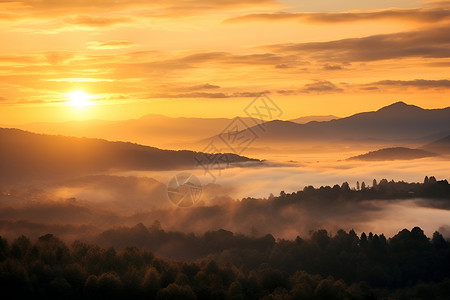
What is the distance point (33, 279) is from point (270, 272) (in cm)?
3569

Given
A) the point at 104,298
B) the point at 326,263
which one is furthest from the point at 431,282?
the point at 104,298

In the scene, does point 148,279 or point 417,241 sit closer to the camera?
point 148,279

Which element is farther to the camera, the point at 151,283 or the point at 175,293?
the point at 151,283

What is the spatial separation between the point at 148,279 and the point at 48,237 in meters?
34.3

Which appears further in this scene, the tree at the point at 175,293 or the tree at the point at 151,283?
the tree at the point at 151,283

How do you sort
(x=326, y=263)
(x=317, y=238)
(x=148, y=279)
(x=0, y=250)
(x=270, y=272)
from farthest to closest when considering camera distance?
(x=317, y=238), (x=326, y=263), (x=270, y=272), (x=0, y=250), (x=148, y=279)

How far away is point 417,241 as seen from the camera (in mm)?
188250

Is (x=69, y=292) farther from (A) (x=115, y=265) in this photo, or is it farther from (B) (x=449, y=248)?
(B) (x=449, y=248)

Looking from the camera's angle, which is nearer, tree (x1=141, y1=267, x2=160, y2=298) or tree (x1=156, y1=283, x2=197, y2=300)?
tree (x1=156, y1=283, x2=197, y2=300)

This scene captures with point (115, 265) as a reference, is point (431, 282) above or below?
below

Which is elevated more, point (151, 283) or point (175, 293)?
point (151, 283)

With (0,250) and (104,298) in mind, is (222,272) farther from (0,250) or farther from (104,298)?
(0,250)

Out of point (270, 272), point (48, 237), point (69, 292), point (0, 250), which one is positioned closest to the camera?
point (69, 292)

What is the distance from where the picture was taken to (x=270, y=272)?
107812mm
